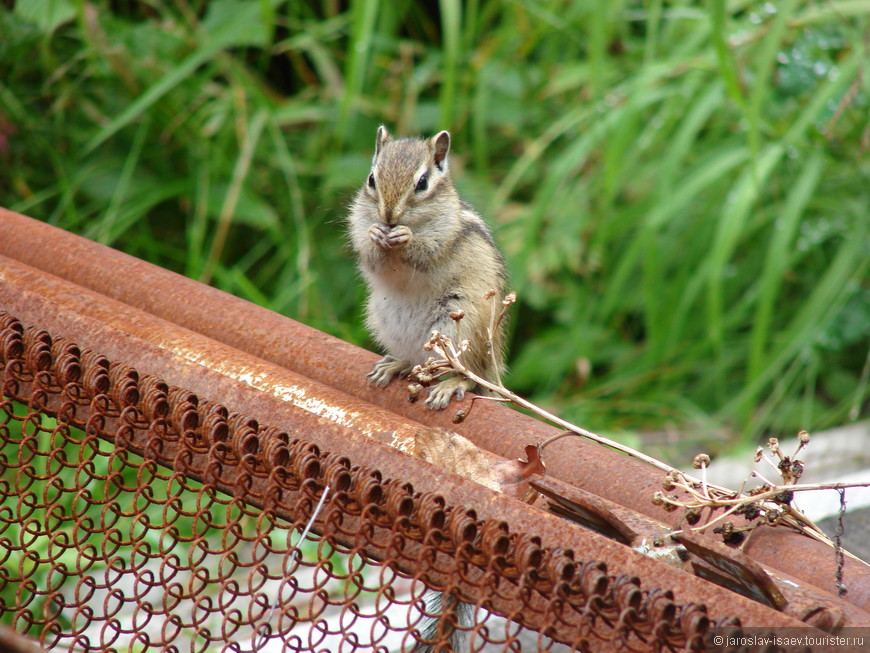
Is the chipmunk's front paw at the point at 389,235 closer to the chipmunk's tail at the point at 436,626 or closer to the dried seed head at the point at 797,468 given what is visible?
the chipmunk's tail at the point at 436,626

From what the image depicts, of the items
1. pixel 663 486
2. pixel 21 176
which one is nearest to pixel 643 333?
pixel 21 176

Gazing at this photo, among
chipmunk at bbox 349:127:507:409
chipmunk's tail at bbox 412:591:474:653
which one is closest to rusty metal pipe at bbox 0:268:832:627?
chipmunk's tail at bbox 412:591:474:653

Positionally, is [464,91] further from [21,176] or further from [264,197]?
[21,176]

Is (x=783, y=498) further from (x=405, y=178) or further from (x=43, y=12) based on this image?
(x=43, y=12)

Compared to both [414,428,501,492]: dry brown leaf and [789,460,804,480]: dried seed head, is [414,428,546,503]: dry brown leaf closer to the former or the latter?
[414,428,501,492]: dry brown leaf

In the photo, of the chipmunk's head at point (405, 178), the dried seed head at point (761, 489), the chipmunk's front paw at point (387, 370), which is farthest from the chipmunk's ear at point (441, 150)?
the dried seed head at point (761, 489)
